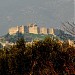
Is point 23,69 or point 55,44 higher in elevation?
point 55,44

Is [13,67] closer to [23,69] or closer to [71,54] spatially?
[23,69]

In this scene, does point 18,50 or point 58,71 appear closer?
point 58,71

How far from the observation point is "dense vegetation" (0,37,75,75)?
111 feet

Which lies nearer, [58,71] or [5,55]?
[58,71]

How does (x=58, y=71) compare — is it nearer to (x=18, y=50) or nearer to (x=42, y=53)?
(x=42, y=53)

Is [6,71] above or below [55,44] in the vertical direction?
below

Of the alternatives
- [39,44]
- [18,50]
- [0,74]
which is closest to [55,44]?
[39,44]

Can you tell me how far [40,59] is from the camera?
34406mm

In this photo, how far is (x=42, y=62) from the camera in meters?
34.1

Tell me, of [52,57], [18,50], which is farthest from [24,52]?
[52,57]

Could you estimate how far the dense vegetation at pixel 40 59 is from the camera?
3369cm

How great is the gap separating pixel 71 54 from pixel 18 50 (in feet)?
18.3

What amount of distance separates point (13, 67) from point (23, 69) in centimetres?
118

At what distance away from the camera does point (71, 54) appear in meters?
34.7
